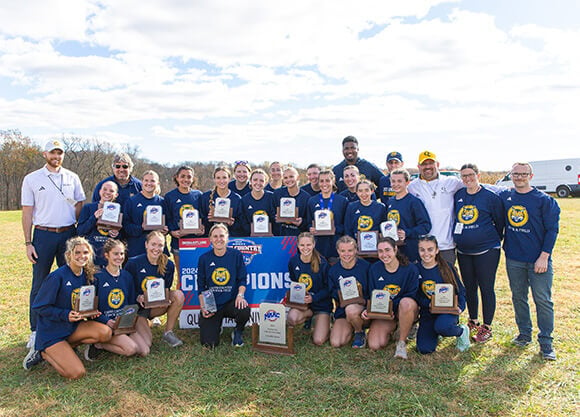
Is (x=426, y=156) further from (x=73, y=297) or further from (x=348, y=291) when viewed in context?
(x=73, y=297)

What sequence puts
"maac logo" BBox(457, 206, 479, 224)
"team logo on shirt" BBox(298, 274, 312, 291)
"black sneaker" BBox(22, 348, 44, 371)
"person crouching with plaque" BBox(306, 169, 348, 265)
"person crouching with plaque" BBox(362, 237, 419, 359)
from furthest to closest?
Answer: "person crouching with plaque" BBox(306, 169, 348, 265), "team logo on shirt" BBox(298, 274, 312, 291), "maac logo" BBox(457, 206, 479, 224), "person crouching with plaque" BBox(362, 237, 419, 359), "black sneaker" BBox(22, 348, 44, 371)

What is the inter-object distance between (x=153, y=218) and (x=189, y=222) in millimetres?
519

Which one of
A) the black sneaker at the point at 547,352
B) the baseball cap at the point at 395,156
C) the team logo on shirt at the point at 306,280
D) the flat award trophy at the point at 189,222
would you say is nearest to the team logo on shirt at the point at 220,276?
the flat award trophy at the point at 189,222

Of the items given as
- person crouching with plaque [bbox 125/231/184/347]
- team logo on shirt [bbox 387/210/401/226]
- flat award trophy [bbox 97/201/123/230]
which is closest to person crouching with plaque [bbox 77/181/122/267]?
flat award trophy [bbox 97/201/123/230]

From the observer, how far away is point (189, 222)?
6.45 m

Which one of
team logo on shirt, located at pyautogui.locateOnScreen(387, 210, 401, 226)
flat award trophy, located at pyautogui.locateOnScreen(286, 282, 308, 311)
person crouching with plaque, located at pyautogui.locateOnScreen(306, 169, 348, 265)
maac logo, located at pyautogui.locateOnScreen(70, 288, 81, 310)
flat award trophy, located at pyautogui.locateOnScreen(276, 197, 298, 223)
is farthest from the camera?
flat award trophy, located at pyautogui.locateOnScreen(276, 197, 298, 223)

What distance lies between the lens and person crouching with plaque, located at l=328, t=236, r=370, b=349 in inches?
226

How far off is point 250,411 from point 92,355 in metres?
2.44

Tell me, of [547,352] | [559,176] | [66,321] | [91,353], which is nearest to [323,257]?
[547,352]

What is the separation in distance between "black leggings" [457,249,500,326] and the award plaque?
0.98 meters

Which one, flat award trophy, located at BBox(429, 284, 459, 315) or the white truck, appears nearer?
flat award trophy, located at BBox(429, 284, 459, 315)

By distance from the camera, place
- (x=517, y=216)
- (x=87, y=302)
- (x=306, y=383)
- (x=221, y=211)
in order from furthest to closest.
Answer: (x=221, y=211), (x=517, y=216), (x=87, y=302), (x=306, y=383)

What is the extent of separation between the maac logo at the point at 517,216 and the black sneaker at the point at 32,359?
610cm

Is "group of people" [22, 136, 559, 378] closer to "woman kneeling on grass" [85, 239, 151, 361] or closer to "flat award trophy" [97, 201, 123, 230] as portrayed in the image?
"woman kneeling on grass" [85, 239, 151, 361]
